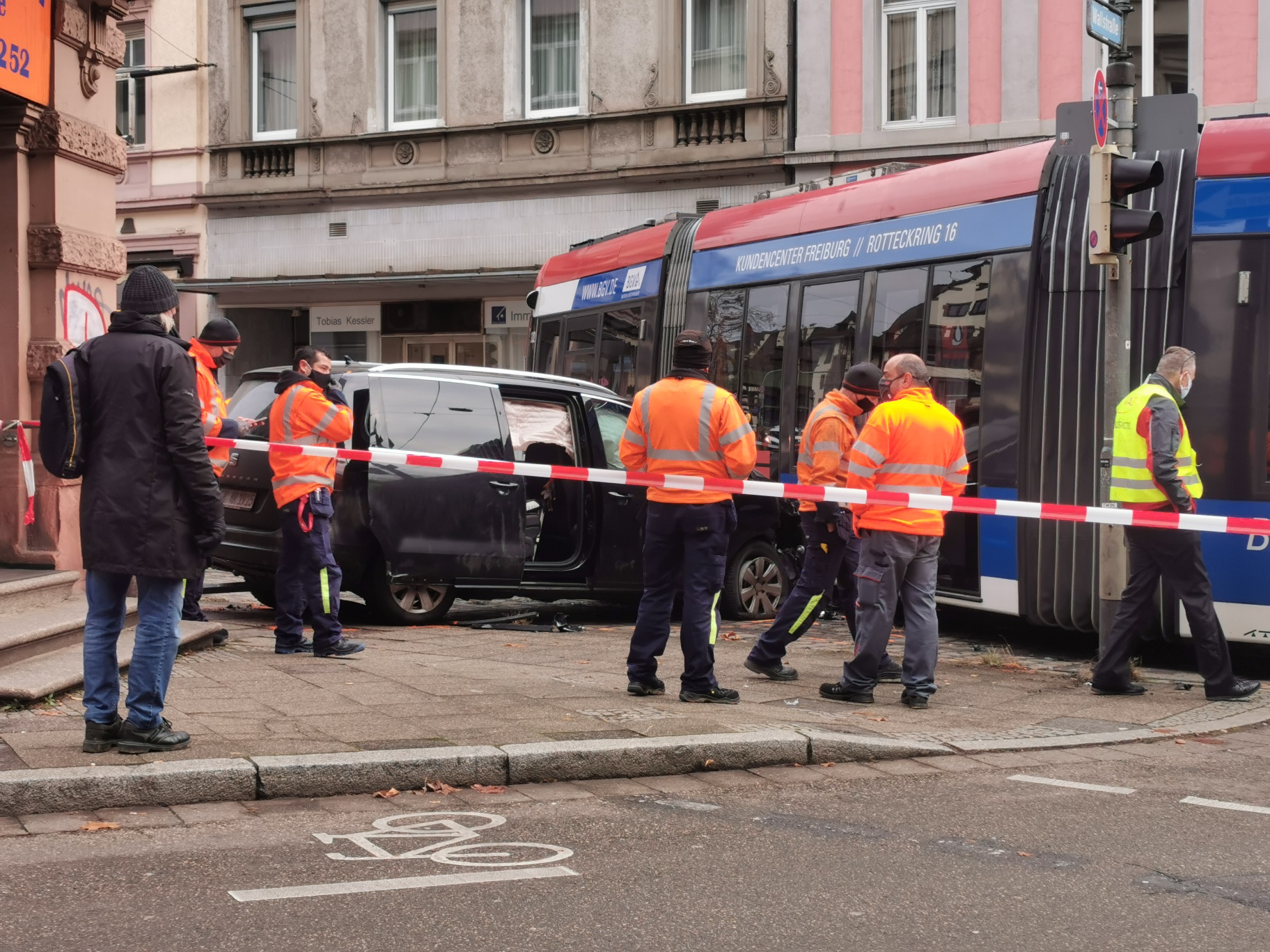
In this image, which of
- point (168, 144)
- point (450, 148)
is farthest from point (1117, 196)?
point (168, 144)

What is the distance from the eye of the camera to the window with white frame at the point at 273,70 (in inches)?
1011

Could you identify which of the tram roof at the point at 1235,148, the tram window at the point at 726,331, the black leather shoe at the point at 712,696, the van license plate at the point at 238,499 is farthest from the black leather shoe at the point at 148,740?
the tram window at the point at 726,331

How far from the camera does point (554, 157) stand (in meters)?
23.5

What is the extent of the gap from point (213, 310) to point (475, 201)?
16.7ft

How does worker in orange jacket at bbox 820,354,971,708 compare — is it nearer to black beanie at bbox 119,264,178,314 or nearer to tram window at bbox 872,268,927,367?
tram window at bbox 872,268,927,367

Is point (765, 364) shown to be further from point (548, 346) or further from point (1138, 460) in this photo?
point (548, 346)

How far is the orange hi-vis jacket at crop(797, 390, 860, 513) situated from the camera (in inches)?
361

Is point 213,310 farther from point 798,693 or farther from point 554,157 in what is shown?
point 798,693

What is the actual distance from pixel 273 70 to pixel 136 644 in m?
21.1

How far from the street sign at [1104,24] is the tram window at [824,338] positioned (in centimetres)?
276

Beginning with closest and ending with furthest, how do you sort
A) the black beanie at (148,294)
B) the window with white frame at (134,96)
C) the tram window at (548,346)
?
the black beanie at (148,294) < the tram window at (548,346) < the window with white frame at (134,96)

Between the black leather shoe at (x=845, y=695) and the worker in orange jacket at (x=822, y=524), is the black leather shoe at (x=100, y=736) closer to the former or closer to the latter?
the black leather shoe at (x=845, y=695)

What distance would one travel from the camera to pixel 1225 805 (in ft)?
20.2

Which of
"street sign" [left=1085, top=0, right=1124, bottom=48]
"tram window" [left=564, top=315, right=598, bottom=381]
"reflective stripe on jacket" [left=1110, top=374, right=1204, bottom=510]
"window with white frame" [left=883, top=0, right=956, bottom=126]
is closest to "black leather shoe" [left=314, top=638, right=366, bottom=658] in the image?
"reflective stripe on jacket" [left=1110, top=374, right=1204, bottom=510]
